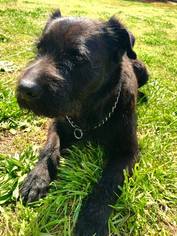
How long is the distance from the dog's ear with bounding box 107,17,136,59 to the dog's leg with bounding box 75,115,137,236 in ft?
2.41

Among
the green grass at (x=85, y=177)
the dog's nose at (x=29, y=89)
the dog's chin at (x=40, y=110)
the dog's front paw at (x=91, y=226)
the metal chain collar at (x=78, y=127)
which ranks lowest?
the green grass at (x=85, y=177)

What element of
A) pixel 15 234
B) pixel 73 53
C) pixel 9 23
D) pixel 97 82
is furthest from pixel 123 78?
pixel 9 23

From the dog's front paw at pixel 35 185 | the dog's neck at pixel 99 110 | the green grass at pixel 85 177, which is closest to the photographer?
the green grass at pixel 85 177

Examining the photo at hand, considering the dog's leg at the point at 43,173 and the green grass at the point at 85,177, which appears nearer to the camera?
the green grass at the point at 85,177

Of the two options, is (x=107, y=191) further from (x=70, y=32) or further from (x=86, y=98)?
(x=70, y=32)

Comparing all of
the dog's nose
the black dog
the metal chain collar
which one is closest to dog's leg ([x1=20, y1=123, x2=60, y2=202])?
the black dog

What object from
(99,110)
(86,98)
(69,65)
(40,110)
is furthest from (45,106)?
(99,110)

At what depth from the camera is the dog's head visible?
9.62ft

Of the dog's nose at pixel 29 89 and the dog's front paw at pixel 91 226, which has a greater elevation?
the dog's nose at pixel 29 89

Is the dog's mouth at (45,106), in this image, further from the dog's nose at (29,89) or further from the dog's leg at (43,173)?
the dog's leg at (43,173)

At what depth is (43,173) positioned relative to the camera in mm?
3391

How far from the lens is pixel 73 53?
317cm

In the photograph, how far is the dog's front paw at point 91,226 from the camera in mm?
2912

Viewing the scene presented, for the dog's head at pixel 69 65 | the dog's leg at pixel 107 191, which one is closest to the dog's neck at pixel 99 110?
the dog's head at pixel 69 65
